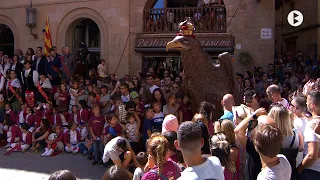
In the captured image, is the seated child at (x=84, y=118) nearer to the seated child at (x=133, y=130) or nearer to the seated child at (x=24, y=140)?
the seated child at (x=24, y=140)

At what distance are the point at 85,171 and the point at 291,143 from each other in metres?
4.51

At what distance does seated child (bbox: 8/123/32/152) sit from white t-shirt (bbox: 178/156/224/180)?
6.97 meters

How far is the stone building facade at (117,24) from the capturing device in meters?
11.6

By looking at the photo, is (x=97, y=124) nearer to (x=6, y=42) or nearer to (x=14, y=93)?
(x=14, y=93)

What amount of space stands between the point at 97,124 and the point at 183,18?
5887 millimetres

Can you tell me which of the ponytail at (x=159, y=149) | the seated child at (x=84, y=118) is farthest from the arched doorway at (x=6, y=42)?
the ponytail at (x=159, y=149)

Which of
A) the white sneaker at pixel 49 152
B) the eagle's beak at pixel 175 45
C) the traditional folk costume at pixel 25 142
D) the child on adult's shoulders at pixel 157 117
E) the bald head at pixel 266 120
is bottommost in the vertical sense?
the white sneaker at pixel 49 152

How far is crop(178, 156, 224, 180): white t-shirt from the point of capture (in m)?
2.41

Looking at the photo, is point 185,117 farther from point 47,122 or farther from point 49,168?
point 47,122

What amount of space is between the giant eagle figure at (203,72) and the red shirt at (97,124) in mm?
2133

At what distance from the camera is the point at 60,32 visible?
13500 mm

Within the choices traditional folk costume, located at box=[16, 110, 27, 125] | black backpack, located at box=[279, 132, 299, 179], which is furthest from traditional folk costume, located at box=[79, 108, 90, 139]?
black backpack, located at box=[279, 132, 299, 179]

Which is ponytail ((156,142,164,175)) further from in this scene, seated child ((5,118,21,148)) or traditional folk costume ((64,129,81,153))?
seated child ((5,118,21,148))

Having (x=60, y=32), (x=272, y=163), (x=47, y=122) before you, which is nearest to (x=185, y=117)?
(x=47, y=122)
